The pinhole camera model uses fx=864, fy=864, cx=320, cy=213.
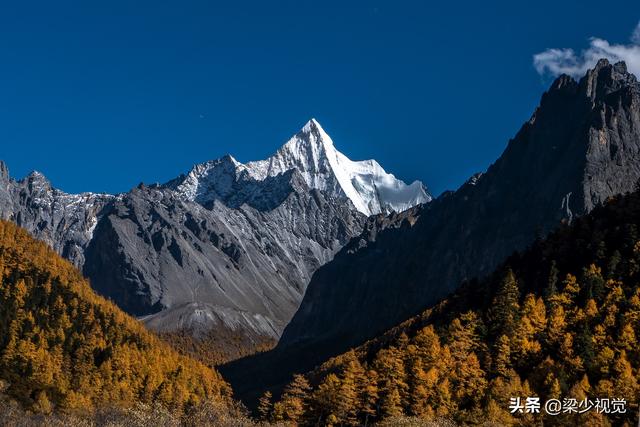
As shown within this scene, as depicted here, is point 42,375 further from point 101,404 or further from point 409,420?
point 409,420

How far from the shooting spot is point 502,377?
147750 millimetres

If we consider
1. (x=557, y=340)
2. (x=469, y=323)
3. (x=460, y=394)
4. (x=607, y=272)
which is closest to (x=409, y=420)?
(x=460, y=394)

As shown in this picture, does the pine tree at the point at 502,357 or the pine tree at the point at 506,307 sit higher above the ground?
the pine tree at the point at 506,307

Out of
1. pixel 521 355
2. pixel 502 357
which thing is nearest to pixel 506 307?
pixel 521 355

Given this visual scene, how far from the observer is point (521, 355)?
6097 inches

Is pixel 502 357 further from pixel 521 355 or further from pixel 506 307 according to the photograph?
pixel 506 307

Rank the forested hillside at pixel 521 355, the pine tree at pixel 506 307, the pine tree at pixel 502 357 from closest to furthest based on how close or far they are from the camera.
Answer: the forested hillside at pixel 521 355
the pine tree at pixel 502 357
the pine tree at pixel 506 307

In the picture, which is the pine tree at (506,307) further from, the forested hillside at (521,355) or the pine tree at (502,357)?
the pine tree at (502,357)

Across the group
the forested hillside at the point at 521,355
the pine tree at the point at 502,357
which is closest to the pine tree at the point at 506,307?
the forested hillside at the point at 521,355

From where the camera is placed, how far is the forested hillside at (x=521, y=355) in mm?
132250

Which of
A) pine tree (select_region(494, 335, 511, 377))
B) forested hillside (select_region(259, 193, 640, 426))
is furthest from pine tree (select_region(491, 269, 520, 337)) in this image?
pine tree (select_region(494, 335, 511, 377))

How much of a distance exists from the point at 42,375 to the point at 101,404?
1404 cm

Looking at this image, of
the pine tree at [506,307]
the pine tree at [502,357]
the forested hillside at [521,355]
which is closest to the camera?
the forested hillside at [521,355]

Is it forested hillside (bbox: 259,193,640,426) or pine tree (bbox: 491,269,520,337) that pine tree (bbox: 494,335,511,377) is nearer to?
forested hillside (bbox: 259,193,640,426)
